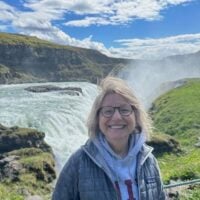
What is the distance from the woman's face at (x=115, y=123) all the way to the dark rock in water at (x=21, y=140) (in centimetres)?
2661

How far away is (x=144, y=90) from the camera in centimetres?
8350

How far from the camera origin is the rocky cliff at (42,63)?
155 m

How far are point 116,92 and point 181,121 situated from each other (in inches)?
1438

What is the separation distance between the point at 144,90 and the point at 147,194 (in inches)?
3130

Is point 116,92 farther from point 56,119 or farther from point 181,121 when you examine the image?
point 181,121

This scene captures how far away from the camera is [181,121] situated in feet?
132

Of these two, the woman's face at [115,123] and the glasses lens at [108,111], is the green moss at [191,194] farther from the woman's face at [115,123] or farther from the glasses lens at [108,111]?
the glasses lens at [108,111]

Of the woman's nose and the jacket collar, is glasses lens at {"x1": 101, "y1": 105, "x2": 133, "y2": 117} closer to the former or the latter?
the woman's nose

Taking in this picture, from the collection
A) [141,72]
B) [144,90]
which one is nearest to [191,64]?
[141,72]

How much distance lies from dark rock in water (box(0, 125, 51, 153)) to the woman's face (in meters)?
26.6

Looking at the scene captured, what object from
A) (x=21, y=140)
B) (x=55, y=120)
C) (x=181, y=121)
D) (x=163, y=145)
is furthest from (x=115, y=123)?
(x=181, y=121)

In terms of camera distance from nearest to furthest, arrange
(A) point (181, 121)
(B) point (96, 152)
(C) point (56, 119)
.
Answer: (B) point (96, 152), (C) point (56, 119), (A) point (181, 121)

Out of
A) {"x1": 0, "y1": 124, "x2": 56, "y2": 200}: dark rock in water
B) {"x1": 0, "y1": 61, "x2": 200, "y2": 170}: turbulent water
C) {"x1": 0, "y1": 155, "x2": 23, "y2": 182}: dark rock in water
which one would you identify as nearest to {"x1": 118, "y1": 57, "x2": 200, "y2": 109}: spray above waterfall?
{"x1": 0, "y1": 61, "x2": 200, "y2": 170}: turbulent water

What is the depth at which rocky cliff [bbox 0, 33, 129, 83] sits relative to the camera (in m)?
155
